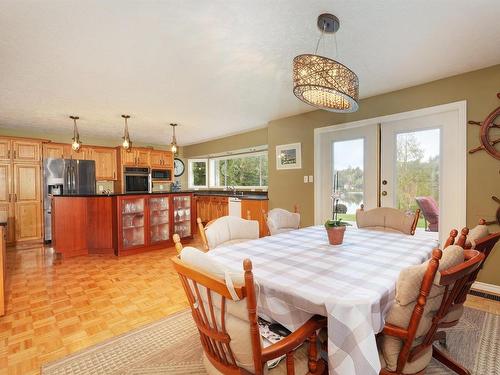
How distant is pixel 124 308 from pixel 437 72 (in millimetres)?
4024

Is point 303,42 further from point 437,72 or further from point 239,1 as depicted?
point 437,72

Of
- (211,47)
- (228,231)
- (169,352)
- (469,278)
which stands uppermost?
(211,47)

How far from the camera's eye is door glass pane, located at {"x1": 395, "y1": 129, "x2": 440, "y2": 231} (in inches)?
122

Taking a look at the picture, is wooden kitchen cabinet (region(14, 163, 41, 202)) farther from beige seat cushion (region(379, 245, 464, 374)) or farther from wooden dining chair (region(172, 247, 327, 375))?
beige seat cushion (region(379, 245, 464, 374))

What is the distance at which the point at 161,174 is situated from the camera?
6.97m

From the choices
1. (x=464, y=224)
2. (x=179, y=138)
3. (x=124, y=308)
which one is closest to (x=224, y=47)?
(x=124, y=308)

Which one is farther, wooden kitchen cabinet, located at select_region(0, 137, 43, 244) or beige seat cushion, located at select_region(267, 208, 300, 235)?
wooden kitchen cabinet, located at select_region(0, 137, 43, 244)

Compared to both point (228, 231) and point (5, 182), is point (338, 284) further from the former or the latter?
point (5, 182)

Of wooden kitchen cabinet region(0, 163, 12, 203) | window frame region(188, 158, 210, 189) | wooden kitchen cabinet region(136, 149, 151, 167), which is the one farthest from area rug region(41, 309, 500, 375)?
window frame region(188, 158, 210, 189)

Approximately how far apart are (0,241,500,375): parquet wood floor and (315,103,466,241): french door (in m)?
1.12

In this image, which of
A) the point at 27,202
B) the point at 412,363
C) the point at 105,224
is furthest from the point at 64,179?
the point at 412,363

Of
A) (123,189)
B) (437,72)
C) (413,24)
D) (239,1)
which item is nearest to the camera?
(239,1)

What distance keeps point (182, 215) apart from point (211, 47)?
3.49 m

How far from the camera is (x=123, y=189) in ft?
20.7
